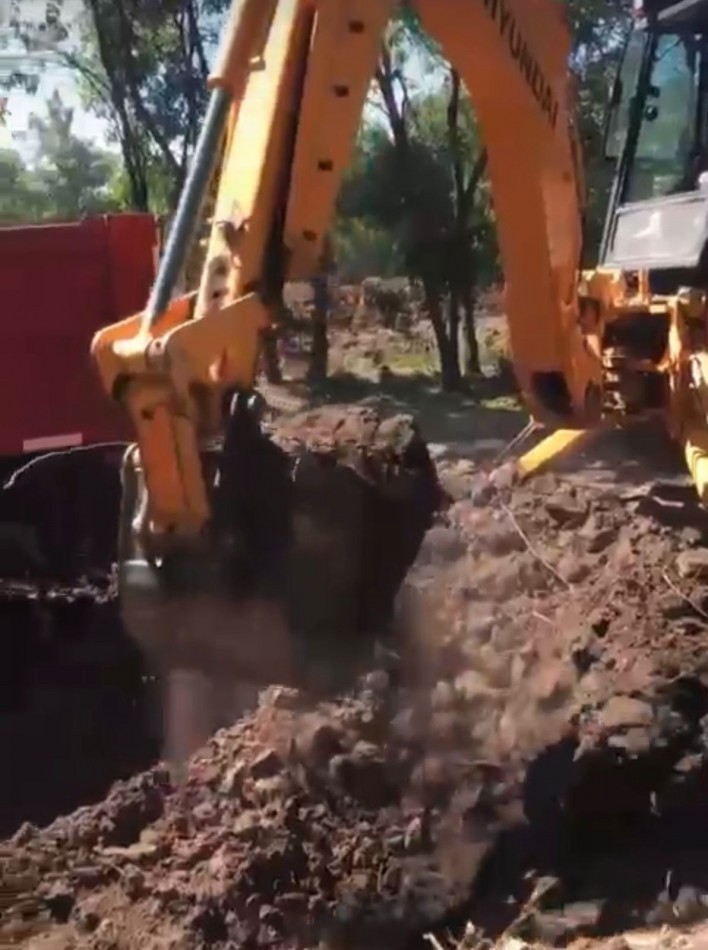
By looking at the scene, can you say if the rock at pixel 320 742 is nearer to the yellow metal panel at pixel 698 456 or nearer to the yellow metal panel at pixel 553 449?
the yellow metal panel at pixel 698 456

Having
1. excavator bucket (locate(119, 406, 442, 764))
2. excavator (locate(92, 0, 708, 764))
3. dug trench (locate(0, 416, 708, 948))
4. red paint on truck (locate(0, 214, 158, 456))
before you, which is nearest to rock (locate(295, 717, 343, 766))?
dug trench (locate(0, 416, 708, 948))

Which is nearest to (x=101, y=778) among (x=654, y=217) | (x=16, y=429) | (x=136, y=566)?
(x=16, y=429)

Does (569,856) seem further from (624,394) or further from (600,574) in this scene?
(624,394)

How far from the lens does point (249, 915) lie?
402 centimetres

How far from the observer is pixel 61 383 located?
573 centimetres

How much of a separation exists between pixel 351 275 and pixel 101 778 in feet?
68.4

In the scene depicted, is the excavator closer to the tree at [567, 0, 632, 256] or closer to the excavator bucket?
the excavator bucket

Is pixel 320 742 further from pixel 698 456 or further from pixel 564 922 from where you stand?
pixel 698 456

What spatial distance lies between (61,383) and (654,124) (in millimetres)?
2975

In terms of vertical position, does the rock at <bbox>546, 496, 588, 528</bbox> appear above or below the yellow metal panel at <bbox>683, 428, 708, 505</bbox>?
below

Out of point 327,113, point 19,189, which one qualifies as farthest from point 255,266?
point 19,189

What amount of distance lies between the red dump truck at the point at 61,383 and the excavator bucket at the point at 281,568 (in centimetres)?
172

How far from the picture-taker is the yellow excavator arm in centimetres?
352

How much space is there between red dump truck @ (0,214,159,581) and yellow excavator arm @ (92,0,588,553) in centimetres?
184
